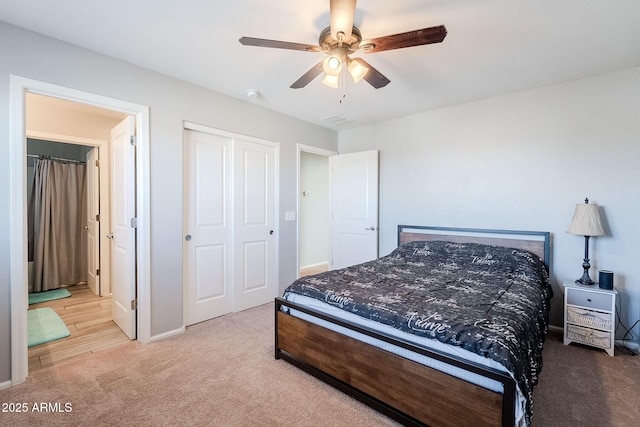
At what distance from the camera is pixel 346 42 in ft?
5.88

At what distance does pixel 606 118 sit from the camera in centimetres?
271

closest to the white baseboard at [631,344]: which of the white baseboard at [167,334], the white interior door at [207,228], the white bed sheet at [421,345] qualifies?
the white bed sheet at [421,345]

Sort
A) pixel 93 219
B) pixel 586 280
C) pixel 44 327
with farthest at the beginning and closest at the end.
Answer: pixel 93 219 → pixel 44 327 → pixel 586 280

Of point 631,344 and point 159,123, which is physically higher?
point 159,123

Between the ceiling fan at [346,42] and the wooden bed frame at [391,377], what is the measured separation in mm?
1700

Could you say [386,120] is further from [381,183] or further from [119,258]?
[119,258]

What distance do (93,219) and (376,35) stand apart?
434cm

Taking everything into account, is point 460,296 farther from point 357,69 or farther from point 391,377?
point 357,69

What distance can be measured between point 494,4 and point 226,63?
6.67 ft

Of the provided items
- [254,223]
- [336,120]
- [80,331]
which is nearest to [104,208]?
[80,331]

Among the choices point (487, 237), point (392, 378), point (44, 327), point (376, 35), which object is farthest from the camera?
point (487, 237)

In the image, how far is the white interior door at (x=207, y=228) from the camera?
3057 mm

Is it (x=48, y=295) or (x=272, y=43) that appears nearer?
(x=272, y=43)

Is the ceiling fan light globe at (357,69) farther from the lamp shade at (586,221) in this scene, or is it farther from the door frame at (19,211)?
the lamp shade at (586,221)
